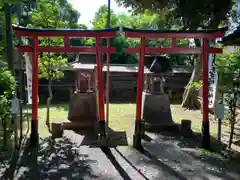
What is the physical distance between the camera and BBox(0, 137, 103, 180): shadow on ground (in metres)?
5.50

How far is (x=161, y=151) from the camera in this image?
7207 millimetres

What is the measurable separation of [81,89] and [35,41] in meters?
3.21

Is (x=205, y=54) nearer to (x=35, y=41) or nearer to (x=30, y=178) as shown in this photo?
(x=35, y=41)

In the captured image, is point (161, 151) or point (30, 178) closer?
point (30, 178)

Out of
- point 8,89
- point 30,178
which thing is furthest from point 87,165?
point 8,89

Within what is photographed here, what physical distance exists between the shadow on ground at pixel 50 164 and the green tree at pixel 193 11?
7.19 m

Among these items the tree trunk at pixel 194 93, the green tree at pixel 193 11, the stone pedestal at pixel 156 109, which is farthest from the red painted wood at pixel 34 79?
the tree trunk at pixel 194 93

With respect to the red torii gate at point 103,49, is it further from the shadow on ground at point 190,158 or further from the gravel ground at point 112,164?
the gravel ground at point 112,164

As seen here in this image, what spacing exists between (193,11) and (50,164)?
8214 millimetres

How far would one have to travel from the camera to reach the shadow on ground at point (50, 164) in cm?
550

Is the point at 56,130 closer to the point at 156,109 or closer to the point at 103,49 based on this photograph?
the point at 103,49

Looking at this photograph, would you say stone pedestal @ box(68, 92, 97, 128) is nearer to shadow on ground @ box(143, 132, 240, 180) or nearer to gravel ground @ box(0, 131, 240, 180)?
gravel ground @ box(0, 131, 240, 180)

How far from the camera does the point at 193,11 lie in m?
11.2

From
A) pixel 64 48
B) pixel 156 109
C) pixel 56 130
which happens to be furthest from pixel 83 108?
pixel 64 48
